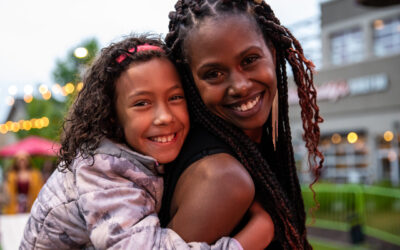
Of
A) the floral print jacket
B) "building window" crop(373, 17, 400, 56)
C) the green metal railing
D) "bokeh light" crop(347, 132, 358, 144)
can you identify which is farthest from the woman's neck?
"building window" crop(373, 17, 400, 56)

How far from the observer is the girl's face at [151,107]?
1746mm

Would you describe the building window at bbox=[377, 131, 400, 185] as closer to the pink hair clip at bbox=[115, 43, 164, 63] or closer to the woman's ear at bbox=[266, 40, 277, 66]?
the woman's ear at bbox=[266, 40, 277, 66]

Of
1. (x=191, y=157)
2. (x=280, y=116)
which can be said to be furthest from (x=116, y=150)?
(x=280, y=116)

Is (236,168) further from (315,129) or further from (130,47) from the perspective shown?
(130,47)

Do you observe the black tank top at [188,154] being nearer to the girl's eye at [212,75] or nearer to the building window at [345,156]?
the girl's eye at [212,75]

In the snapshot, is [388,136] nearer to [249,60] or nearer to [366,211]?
[366,211]

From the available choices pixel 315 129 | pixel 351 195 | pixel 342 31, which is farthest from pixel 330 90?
pixel 315 129

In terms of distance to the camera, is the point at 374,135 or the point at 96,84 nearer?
the point at 96,84

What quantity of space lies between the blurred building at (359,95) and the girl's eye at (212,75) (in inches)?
811

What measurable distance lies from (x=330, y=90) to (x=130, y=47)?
24961mm

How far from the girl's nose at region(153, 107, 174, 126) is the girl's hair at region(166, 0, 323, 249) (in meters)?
0.15

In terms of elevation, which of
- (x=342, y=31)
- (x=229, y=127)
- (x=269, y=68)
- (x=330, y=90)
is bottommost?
(x=330, y=90)

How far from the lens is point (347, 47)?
2606 cm

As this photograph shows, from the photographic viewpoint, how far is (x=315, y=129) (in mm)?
1992
